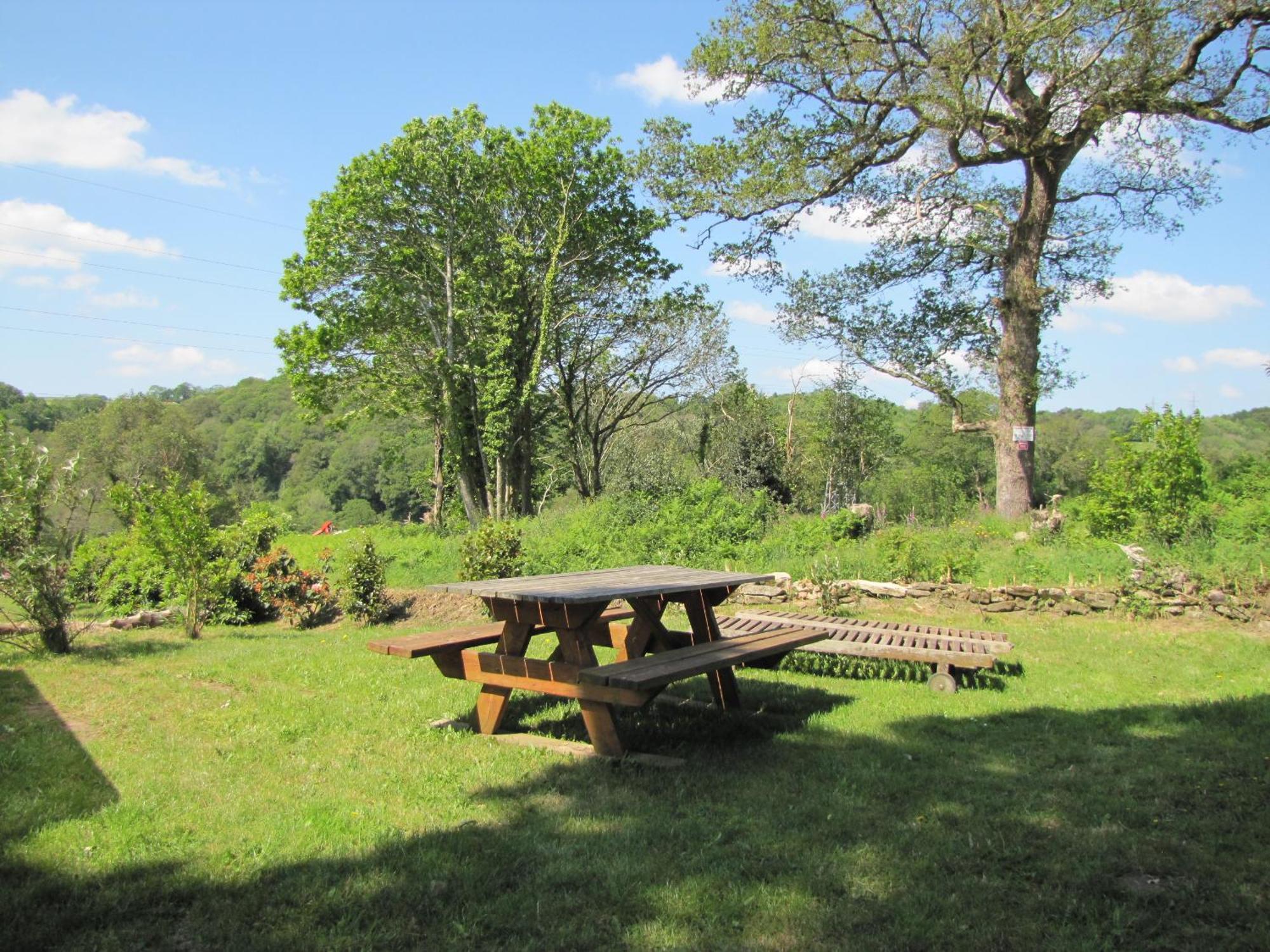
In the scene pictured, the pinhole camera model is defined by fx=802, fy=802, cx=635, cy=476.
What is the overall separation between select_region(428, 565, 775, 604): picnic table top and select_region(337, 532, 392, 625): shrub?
4.80m

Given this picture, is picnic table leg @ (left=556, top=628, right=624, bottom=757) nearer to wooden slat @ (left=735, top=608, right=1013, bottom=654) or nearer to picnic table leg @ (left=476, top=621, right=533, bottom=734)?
picnic table leg @ (left=476, top=621, right=533, bottom=734)

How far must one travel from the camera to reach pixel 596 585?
482cm

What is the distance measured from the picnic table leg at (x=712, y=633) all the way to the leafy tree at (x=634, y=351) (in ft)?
53.8

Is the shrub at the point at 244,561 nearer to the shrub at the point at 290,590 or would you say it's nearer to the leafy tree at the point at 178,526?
the shrub at the point at 290,590

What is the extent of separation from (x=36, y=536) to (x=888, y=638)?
295 inches

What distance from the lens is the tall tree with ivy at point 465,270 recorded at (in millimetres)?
18969

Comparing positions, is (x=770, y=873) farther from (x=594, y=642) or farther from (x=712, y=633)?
(x=594, y=642)

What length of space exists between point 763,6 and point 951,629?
35.5ft

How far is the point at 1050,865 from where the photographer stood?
9.73 feet

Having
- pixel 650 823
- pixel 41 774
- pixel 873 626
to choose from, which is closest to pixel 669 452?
pixel 873 626

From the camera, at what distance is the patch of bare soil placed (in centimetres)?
984

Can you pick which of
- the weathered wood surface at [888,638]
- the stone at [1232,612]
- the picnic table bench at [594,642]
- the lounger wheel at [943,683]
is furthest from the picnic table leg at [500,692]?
the stone at [1232,612]

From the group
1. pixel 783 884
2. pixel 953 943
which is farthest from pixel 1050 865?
pixel 783 884

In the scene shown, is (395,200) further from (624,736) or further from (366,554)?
(624,736)
